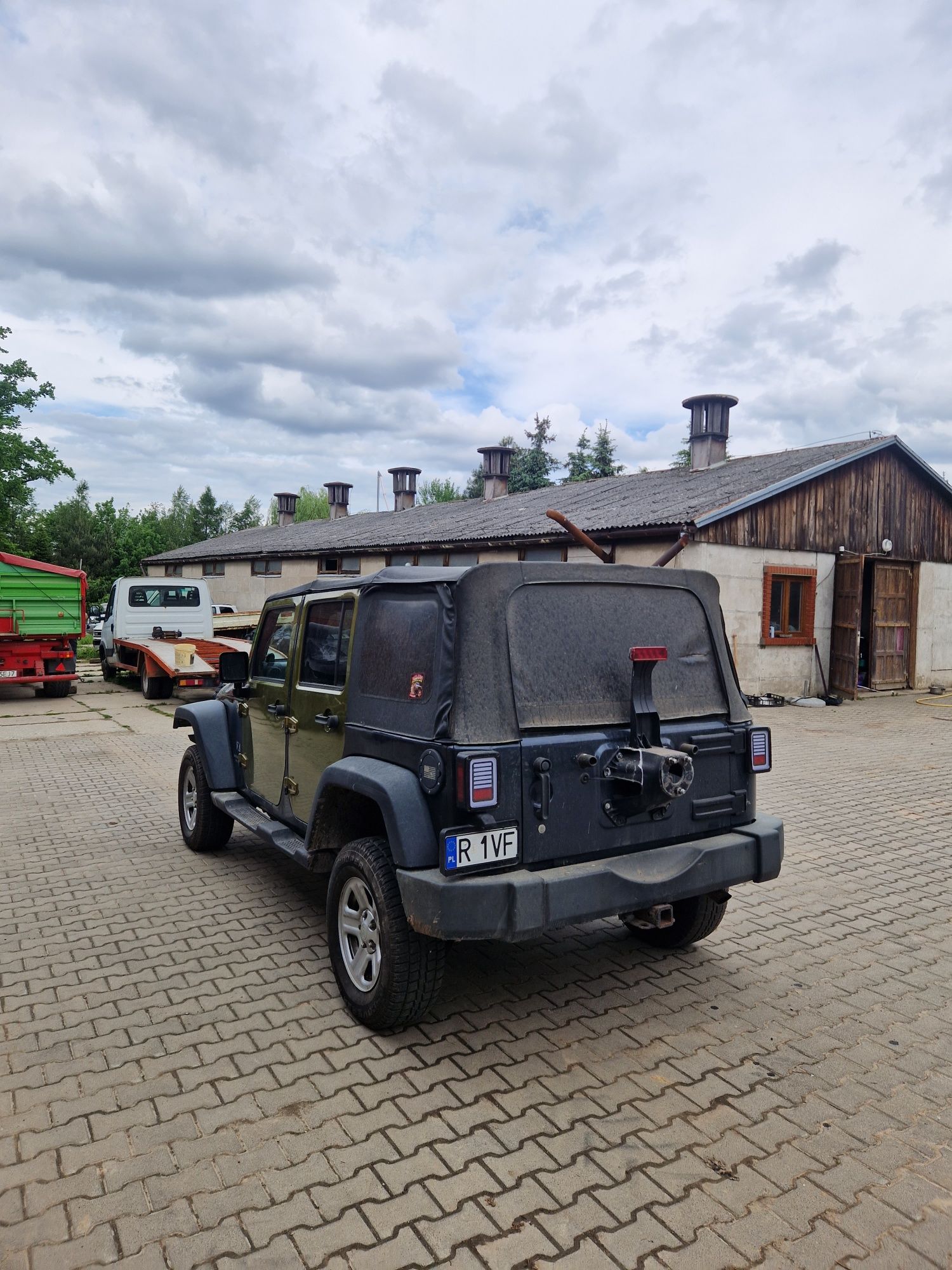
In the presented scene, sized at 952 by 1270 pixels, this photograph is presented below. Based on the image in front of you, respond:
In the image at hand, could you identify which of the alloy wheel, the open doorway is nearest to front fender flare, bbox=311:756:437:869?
the alloy wheel

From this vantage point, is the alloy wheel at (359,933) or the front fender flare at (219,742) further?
the front fender flare at (219,742)

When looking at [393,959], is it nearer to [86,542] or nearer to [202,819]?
[202,819]

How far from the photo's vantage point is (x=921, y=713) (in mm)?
14555

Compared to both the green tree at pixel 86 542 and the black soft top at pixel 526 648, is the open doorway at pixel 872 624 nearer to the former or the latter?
the black soft top at pixel 526 648

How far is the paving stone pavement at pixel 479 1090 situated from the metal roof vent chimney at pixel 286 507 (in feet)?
128

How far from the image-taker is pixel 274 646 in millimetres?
4996

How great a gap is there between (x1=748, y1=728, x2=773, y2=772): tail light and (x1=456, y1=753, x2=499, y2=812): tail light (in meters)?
1.47

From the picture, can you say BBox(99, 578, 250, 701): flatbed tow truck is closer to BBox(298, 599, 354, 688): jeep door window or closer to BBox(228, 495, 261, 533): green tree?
BBox(298, 599, 354, 688): jeep door window

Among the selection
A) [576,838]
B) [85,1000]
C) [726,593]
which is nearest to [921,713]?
[726,593]

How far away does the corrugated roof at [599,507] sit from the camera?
607 inches

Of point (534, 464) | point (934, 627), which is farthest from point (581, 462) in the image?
point (934, 627)

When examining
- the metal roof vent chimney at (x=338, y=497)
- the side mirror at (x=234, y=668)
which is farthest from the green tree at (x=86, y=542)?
the side mirror at (x=234, y=668)

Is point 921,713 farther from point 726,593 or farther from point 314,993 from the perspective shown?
point 314,993

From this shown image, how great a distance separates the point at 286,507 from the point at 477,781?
139 ft
